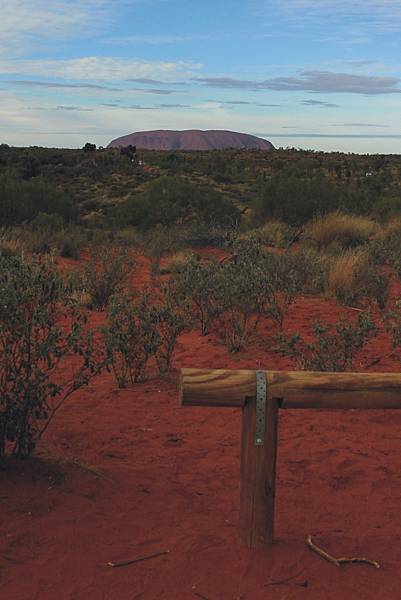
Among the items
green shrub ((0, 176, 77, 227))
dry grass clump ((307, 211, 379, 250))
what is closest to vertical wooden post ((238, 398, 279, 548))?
dry grass clump ((307, 211, 379, 250))

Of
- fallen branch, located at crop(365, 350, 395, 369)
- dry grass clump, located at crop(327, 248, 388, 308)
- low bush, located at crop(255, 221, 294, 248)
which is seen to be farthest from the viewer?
low bush, located at crop(255, 221, 294, 248)

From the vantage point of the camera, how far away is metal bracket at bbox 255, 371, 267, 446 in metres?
3.28

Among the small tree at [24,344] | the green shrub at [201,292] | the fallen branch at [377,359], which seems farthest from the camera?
the green shrub at [201,292]

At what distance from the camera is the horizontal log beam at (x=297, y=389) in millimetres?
3262

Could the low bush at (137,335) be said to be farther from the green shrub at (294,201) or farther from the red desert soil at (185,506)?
the green shrub at (294,201)

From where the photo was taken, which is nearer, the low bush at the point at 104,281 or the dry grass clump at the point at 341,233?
the low bush at the point at 104,281

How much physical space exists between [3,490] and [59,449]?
35.8 inches

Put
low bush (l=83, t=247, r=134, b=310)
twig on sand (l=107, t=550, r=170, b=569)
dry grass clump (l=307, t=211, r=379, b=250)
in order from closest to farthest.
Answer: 1. twig on sand (l=107, t=550, r=170, b=569)
2. low bush (l=83, t=247, r=134, b=310)
3. dry grass clump (l=307, t=211, r=379, b=250)

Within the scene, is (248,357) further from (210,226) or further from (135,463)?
(210,226)

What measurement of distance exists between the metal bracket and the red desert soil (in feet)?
2.36

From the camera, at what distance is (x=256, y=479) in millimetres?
3395

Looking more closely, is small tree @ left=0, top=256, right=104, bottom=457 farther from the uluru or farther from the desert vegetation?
the uluru

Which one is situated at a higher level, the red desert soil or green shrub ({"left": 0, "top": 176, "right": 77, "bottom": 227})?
green shrub ({"left": 0, "top": 176, "right": 77, "bottom": 227})

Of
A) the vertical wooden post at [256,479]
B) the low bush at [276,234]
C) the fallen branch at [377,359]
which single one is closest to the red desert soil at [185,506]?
the vertical wooden post at [256,479]
